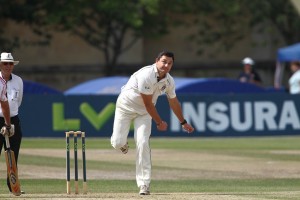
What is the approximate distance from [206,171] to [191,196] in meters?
5.38

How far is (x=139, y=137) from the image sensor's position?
14.4 meters

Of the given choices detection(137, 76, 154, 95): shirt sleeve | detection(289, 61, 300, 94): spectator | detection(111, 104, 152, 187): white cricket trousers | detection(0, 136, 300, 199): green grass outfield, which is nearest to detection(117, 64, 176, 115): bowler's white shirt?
detection(137, 76, 154, 95): shirt sleeve

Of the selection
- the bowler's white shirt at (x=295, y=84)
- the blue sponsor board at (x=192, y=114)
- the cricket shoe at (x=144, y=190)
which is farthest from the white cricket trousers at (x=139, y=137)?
the bowler's white shirt at (x=295, y=84)

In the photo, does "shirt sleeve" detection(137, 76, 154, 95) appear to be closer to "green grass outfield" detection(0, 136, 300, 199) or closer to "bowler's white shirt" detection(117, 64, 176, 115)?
"bowler's white shirt" detection(117, 64, 176, 115)

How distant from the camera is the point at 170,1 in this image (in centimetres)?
4441

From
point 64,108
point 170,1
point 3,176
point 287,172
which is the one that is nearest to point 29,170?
point 3,176

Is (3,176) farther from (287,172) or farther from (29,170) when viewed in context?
(287,172)

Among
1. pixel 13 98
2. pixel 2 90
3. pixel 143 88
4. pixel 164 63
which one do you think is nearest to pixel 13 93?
pixel 13 98

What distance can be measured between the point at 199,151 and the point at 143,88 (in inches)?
400

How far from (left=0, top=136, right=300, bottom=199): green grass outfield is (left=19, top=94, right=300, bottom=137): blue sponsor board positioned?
31 cm

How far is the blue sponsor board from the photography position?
27828mm

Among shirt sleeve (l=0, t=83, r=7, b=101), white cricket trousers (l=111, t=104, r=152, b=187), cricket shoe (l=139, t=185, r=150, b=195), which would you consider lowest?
cricket shoe (l=139, t=185, r=150, b=195)

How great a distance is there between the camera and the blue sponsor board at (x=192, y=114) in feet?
91.3

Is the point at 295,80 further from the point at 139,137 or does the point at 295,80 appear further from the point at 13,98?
the point at 13,98
